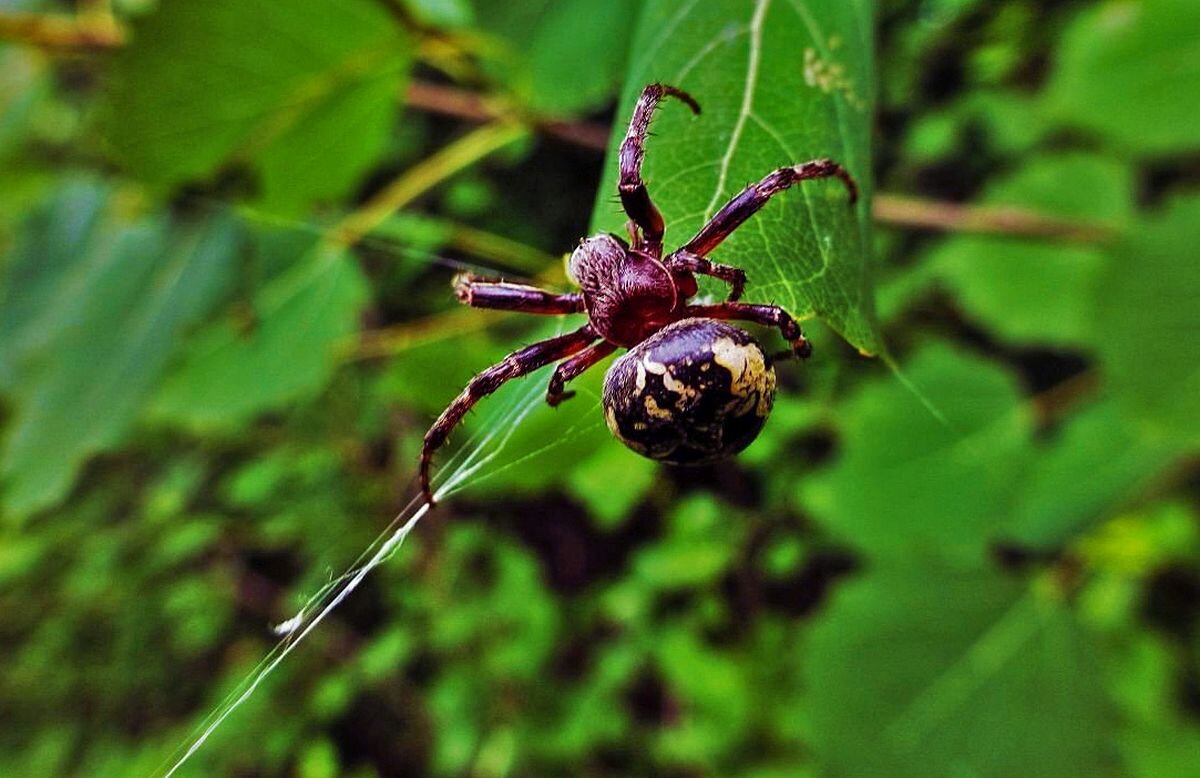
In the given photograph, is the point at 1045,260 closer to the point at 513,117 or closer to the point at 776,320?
the point at 513,117

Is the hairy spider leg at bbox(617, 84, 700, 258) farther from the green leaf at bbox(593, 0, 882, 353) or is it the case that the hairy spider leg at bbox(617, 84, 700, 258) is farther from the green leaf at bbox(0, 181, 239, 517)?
the green leaf at bbox(0, 181, 239, 517)

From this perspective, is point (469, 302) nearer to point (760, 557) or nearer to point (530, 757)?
point (760, 557)

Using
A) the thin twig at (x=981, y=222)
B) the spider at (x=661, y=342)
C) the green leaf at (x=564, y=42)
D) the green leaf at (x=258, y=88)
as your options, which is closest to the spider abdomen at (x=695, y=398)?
the spider at (x=661, y=342)

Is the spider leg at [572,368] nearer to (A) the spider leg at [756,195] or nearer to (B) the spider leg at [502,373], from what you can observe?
(B) the spider leg at [502,373]

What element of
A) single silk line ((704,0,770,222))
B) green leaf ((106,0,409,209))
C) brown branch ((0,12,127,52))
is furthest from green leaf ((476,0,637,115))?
brown branch ((0,12,127,52))

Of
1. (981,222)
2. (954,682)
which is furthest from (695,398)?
(954,682)
